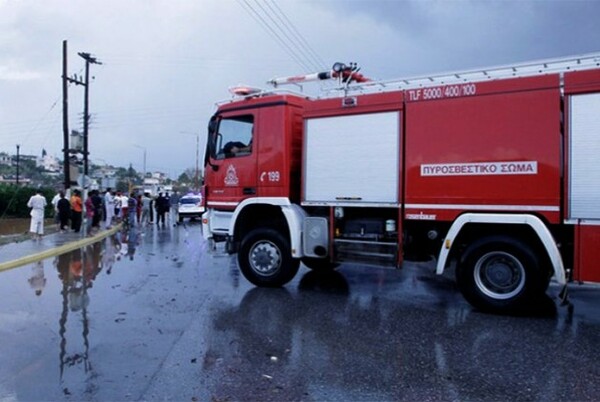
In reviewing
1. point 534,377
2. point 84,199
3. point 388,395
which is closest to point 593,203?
point 534,377

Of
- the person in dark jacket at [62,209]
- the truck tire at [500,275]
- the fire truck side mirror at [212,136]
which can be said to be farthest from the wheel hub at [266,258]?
the person in dark jacket at [62,209]

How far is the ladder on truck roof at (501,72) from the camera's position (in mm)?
6492

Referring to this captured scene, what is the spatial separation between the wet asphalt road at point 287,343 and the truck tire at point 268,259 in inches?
10.1

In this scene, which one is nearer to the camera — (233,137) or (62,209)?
(233,137)

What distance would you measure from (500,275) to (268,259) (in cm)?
369

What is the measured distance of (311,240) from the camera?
8.51 meters

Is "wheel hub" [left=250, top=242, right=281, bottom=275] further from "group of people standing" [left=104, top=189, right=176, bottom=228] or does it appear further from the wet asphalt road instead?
"group of people standing" [left=104, top=189, right=176, bottom=228]

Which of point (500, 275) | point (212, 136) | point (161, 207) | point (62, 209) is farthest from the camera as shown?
point (161, 207)

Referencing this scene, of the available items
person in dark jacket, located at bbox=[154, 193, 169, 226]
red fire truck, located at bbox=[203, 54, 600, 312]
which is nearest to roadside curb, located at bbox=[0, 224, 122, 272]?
red fire truck, located at bbox=[203, 54, 600, 312]

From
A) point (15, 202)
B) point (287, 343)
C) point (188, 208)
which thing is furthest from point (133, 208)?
point (287, 343)

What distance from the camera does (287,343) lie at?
5695 millimetres

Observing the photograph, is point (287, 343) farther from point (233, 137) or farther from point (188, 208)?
point (188, 208)

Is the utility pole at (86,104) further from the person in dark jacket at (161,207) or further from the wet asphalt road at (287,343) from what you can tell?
the wet asphalt road at (287,343)

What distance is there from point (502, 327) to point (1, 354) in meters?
5.52
